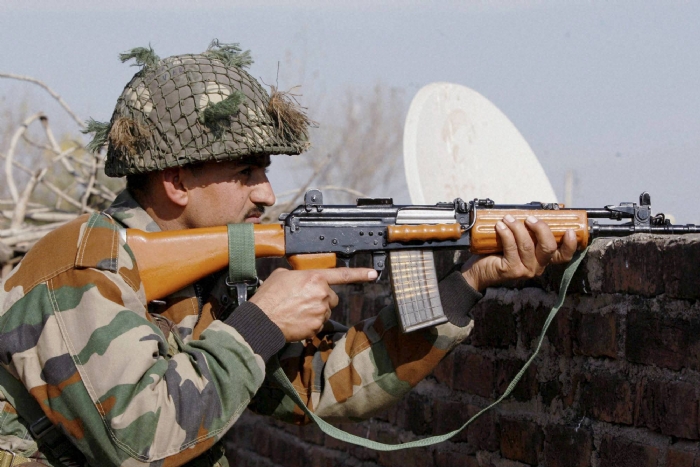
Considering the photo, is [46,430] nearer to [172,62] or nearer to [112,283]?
[112,283]

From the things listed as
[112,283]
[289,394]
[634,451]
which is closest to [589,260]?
[634,451]

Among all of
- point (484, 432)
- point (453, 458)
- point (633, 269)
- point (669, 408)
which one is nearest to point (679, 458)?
point (669, 408)

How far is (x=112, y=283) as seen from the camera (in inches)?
90.9

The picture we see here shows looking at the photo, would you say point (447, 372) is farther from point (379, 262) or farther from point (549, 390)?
point (379, 262)

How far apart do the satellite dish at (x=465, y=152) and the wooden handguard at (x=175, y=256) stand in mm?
1562

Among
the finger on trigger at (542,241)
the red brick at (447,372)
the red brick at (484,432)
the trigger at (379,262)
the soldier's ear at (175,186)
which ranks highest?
the soldier's ear at (175,186)

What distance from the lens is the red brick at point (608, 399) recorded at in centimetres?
240

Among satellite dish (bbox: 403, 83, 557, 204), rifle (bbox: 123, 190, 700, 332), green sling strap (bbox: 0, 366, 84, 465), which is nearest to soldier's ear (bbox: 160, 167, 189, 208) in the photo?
rifle (bbox: 123, 190, 700, 332)

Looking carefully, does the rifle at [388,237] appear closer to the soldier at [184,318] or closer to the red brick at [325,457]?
the soldier at [184,318]

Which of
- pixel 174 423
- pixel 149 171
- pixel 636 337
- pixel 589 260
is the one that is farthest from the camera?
pixel 149 171

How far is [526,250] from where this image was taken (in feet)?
8.61

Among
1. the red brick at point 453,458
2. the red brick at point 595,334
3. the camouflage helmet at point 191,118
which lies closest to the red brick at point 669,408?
the red brick at point 595,334

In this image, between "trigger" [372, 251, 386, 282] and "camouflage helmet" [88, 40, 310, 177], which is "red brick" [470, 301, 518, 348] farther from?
"camouflage helmet" [88, 40, 310, 177]

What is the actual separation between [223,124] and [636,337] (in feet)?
4.79
